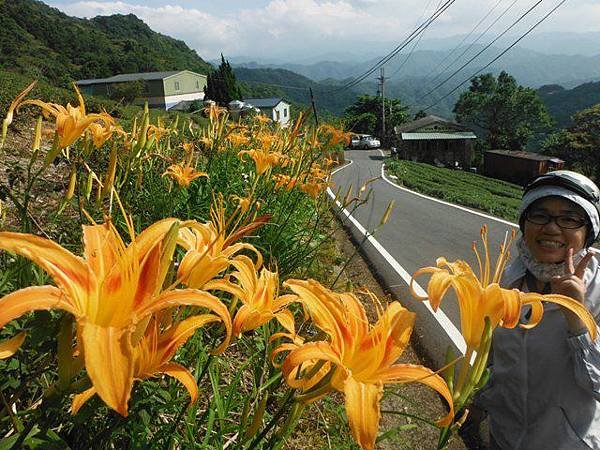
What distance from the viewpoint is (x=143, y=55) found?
2574 inches

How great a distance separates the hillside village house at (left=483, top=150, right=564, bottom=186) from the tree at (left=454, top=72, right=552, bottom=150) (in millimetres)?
11491

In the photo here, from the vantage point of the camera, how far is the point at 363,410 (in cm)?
69

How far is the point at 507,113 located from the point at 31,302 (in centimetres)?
5485

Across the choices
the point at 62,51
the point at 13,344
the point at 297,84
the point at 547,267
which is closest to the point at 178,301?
the point at 13,344

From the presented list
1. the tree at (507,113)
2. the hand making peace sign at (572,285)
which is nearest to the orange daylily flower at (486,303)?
the hand making peace sign at (572,285)

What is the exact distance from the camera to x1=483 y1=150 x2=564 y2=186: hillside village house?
3275 cm

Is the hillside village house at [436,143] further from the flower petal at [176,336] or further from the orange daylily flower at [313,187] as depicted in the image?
the flower petal at [176,336]

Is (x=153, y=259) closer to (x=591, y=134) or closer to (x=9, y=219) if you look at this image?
(x=9, y=219)

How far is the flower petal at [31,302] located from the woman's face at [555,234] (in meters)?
1.72

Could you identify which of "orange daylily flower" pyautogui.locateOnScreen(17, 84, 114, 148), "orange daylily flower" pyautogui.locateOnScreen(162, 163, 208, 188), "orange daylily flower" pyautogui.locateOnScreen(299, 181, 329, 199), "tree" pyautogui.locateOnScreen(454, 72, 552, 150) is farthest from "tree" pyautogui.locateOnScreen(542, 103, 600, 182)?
"orange daylily flower" pyautogui.locateOnScreen(17, 84, 114, 148)

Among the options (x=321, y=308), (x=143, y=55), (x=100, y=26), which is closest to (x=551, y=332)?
(x=321, y=308)

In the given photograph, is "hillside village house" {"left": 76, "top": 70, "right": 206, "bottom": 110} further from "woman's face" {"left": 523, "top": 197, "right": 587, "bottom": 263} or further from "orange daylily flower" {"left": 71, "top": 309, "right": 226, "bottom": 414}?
"orange daylily flower" {"left": 71, "top": 309, "right": 226, "bottom": 414}

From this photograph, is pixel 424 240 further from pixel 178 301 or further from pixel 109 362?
pixel 109 362

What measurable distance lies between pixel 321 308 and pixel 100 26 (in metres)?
104
